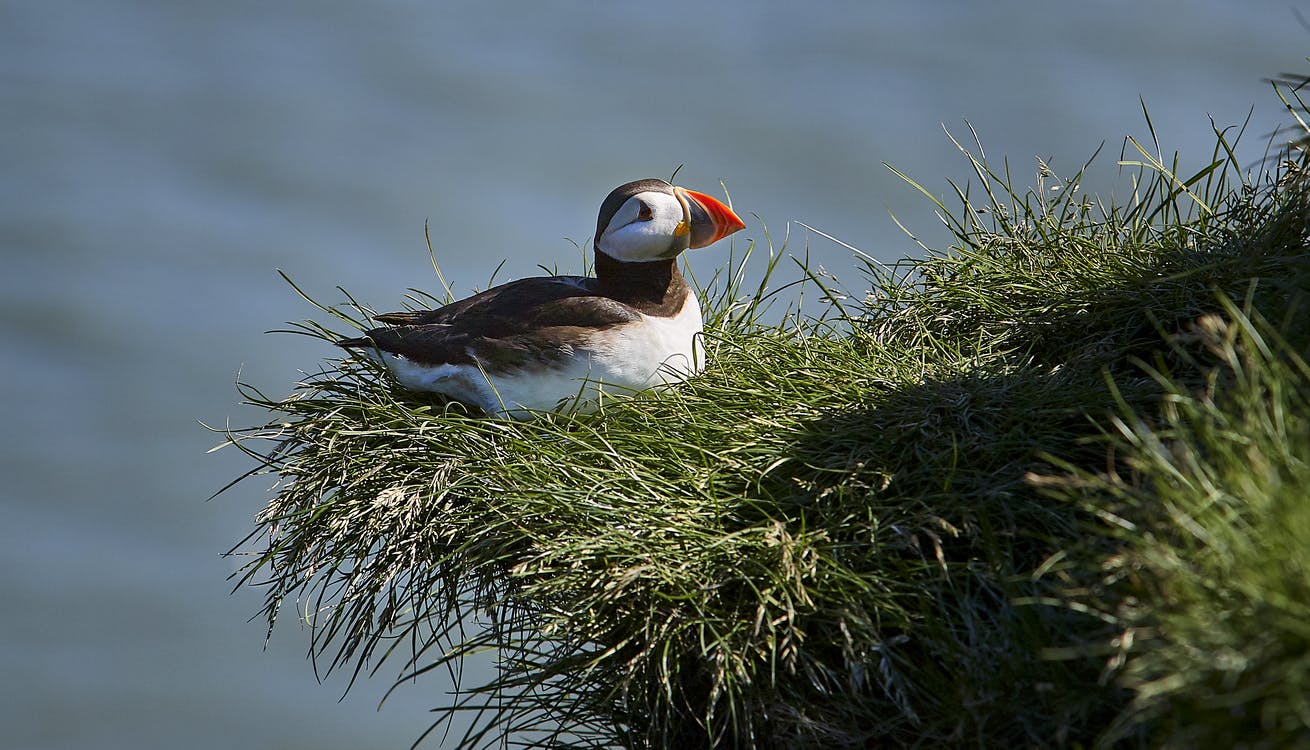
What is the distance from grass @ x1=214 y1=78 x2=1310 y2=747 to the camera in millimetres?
1520

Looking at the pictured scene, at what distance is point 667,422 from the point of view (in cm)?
247

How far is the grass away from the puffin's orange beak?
27 centimetres

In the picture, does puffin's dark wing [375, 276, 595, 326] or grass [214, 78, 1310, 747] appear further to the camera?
puffin's dark wing [375, 276, 595, 326]

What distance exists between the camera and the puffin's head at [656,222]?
2.65 metres

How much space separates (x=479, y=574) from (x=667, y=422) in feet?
1.62

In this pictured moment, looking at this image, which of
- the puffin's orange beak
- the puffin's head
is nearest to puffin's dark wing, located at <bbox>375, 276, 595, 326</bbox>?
the puffin's head

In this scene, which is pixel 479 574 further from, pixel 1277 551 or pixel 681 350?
pixel 1277 551

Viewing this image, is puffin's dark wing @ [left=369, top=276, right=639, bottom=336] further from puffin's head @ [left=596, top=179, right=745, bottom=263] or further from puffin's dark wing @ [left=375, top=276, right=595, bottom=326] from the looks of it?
puffin's head @ [left=596, top=179, right=745, bottom=263]

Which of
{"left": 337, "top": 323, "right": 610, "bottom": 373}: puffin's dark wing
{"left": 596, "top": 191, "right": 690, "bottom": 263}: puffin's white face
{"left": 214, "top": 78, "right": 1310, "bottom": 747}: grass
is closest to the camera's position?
{"left": 214, "top": 78, "right": 1310, "bottom": 747}: grass

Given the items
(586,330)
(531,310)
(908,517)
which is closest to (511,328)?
(531,310)

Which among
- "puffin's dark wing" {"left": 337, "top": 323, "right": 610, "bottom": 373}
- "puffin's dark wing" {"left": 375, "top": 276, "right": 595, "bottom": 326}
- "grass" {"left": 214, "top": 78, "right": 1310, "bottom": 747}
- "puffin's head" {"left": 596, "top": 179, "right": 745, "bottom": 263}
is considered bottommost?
"grass" {"left": 214, "top": 78, "right": 1310, "bottom": 747}

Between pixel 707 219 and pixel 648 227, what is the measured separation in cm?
15

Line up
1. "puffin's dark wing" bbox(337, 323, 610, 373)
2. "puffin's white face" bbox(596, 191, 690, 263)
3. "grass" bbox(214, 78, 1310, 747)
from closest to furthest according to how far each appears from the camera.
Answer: "grass" bbox(214, 78, 1310, 747), "puffin's dark wing" bbox(337, 323, 610, 373), "puffin's white face" bbox(596, 191, 690, 263)

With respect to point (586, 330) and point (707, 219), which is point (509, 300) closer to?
point (586, 330)
